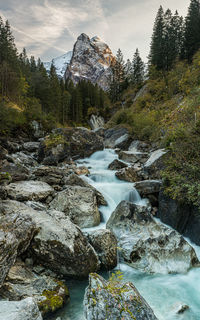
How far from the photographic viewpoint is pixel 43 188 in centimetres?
917

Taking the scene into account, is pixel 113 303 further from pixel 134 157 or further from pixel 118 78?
pixel 118 78

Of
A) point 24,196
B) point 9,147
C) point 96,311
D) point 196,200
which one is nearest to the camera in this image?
point 96,311

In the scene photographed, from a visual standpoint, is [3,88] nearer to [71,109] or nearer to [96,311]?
[71,109]

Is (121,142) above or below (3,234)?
above

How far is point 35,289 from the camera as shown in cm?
412

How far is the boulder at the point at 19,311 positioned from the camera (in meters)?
2.69

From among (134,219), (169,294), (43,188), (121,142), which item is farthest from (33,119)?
(169,294)

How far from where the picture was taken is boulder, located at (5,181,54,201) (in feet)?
26.1

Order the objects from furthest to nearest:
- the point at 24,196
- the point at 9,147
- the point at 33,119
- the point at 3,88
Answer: the point at 3,88 → the point at 33,119 → the point at 9,147 → the point at 24,196

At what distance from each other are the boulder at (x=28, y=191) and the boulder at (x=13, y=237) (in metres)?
3.01

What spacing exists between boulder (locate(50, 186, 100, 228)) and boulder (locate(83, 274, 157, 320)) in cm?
419

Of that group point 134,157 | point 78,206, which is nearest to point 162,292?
point 78,206

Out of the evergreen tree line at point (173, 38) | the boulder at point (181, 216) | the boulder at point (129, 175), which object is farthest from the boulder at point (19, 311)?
the evergreen tree line at point (173, 38)

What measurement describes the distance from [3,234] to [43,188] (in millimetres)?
5129
